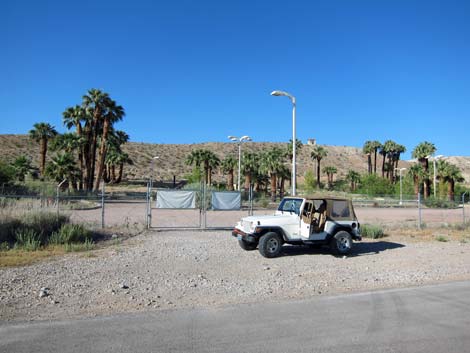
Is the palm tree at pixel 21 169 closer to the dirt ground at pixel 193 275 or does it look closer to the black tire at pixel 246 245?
the dirt ground at pixel 193 275

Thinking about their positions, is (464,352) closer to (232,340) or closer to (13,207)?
(232,340)

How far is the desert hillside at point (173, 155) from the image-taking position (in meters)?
86.9

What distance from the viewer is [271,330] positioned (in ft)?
19.1

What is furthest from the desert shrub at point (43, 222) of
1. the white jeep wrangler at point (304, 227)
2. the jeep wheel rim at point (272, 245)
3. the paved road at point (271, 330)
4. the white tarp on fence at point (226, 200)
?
the paved road at point (271, 330)

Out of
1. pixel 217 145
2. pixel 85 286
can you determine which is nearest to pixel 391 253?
pixel 85 286

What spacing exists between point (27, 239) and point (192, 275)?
20.5 feet

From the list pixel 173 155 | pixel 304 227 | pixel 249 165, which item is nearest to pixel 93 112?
pixel 249 165

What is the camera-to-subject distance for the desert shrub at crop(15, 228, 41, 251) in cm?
1214

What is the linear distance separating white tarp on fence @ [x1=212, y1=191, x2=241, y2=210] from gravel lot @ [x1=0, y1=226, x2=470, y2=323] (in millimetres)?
3041

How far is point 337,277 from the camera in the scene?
9.83 m

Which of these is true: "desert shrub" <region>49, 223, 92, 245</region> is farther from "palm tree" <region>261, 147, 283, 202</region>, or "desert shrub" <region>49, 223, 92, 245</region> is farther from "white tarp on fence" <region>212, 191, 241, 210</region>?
"palm tree" <region>261, 147, 283, 202</region>

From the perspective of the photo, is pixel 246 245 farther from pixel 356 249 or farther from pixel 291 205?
pixel 356 249

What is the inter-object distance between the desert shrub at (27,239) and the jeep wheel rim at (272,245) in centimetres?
675

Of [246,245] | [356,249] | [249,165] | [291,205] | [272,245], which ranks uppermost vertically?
[249,165]
